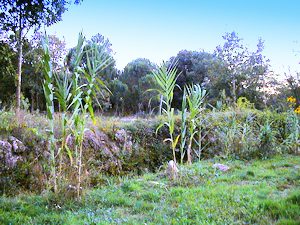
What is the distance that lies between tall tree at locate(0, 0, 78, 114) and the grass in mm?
7390

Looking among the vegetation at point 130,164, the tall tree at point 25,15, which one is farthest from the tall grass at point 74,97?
the tall tree at point 25,15

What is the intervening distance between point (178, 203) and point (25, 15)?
9305 mm

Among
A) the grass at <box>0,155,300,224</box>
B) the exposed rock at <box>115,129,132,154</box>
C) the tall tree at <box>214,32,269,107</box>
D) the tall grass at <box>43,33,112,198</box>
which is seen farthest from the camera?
the tall tree at <box>214,32,269,107</box>

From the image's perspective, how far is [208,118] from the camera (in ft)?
20.8

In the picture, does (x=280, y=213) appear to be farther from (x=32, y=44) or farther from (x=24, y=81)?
(x=24, y=81)

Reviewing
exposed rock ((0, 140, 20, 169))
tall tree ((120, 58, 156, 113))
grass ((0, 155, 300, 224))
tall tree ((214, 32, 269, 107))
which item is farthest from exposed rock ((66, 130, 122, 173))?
tall tree ((120, 58, 156, 113))

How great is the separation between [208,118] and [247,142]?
1.11 meters

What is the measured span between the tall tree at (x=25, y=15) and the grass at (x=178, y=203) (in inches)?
291

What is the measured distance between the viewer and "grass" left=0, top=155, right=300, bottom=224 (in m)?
2.30

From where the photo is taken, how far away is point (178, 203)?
9.01 feet

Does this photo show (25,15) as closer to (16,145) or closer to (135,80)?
(16,145)

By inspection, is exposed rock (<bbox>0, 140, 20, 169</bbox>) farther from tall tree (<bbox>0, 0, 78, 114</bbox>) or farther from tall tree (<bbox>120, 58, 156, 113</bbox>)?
tall tree (<bbox>120, 58, 156, 113</bbox>)

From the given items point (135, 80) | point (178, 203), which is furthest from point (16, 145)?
point (135, 80)

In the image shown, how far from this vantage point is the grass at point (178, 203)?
230cm
